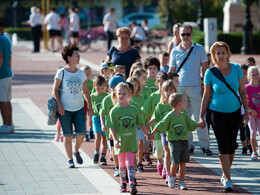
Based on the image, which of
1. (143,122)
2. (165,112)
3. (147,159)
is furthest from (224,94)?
(147,159)

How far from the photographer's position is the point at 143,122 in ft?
23.9

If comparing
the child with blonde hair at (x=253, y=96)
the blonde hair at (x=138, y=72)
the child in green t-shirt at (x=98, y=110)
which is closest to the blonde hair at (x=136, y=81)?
the blonde hair at (x=138, y=72)

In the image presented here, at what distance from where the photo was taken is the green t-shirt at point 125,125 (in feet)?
23.3

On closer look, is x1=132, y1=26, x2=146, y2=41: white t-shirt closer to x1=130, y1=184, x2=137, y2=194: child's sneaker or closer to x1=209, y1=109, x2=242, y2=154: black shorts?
x1=209, y1=109, x2=242, y2=154: black shorts

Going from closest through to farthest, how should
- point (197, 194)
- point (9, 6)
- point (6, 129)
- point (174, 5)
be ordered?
point (197, 194) < point (6, 129) < point (174, 5) < point (9, 6)

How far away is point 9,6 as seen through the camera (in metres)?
62.4

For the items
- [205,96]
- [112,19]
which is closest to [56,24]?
[112,19]

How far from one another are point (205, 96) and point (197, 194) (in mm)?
1233

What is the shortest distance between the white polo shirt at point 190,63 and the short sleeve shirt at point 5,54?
11.8 ft

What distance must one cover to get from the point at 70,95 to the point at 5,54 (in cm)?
347

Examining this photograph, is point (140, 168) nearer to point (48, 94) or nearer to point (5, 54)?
point (5, 54)

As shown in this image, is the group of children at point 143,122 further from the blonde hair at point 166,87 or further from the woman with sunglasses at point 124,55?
the woman with sunglasses at point 124,55

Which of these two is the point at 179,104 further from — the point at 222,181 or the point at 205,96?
the point at 222,181

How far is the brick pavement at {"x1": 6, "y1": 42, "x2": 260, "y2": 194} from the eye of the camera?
7355 millimetres
